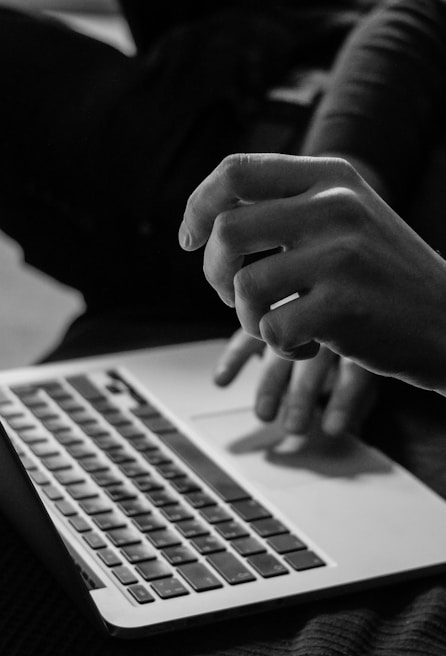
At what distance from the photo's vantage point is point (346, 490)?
469mm

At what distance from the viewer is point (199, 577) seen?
1.28 ft

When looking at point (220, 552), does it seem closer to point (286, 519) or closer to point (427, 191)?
point (286, 519)

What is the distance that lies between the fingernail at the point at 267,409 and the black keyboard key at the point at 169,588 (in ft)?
0.52

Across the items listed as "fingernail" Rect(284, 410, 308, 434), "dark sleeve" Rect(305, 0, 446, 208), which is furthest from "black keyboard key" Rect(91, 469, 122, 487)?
"dark sleeve" Rect(305, 0, 446, 208)

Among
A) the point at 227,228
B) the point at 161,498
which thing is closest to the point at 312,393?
the point at 161,498

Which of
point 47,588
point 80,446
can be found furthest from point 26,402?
point 47,588

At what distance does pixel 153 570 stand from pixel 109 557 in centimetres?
2

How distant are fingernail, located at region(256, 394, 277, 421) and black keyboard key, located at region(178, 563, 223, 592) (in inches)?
5.6

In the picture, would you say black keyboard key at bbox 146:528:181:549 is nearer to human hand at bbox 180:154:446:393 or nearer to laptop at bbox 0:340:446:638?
laptop at bbox 0:340:446:638

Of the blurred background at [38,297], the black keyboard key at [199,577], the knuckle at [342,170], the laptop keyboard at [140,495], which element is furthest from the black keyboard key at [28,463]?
the blurred background at [38,297]

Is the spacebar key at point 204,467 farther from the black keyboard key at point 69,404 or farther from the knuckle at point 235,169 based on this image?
the knuckle at point 235,169

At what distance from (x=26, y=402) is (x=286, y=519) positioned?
165 millimetres

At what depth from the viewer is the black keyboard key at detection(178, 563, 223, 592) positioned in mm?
383

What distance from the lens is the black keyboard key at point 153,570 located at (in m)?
0.39
